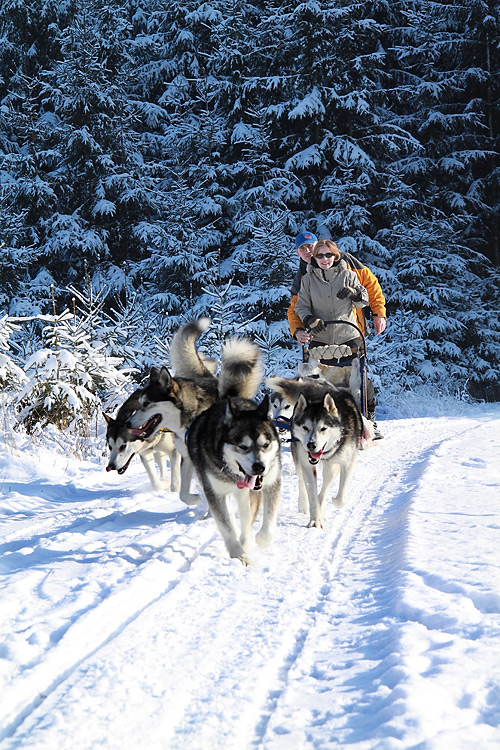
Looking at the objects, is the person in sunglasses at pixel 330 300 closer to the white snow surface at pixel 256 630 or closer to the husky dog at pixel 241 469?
the white snow surface at pixel 256 630

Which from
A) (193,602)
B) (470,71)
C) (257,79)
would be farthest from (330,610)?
(470,71)

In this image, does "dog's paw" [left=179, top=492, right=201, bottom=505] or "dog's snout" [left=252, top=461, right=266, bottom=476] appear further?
"dog's paw" [left=179, top=492, right=201, bottom=505]

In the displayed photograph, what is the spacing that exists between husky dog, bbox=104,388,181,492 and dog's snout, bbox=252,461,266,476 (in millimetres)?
1595

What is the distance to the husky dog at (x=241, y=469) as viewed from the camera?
330cm

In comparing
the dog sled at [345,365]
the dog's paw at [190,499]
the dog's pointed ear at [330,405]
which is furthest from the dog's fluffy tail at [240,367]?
the dog sled at [345,365]

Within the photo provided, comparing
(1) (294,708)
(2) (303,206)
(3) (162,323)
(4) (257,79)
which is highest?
(4) (257,79)

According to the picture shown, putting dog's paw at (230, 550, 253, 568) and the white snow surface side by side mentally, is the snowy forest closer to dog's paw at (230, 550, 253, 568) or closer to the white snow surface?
the white snow surface

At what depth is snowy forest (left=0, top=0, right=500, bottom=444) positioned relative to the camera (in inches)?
594

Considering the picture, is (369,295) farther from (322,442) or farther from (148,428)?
(148,428)

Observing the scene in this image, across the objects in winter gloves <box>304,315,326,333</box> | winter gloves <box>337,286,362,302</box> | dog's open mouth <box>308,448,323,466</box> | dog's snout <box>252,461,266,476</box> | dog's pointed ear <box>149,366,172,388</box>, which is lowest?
dog's open mouth <box>308,448,323,466</box>

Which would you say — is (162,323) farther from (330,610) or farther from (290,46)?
(330,610)

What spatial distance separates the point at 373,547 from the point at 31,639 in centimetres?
184

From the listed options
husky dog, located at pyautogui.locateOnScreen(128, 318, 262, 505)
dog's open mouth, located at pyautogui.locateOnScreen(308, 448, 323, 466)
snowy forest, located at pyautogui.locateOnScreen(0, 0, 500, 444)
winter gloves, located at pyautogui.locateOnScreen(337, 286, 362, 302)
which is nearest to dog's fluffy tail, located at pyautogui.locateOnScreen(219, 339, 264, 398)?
husky dog, located at pyautogui.locateOnScreen(128, 318, 262, 505)

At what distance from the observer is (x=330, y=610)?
2.51 meters
